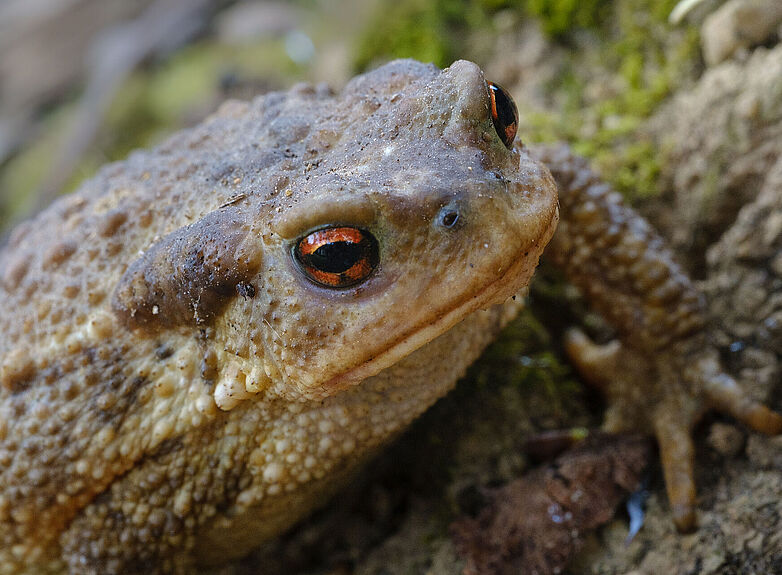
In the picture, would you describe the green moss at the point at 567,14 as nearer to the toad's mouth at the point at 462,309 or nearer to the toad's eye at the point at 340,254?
the toad's mouth at the point at 462,309

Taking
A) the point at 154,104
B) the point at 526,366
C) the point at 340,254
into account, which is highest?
the point at 154,104

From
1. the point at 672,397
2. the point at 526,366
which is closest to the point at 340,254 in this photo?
the point at 526,366

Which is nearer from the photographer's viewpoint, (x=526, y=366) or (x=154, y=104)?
(x=526, y=366)

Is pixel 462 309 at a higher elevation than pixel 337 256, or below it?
below

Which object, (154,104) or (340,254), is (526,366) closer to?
(340,254)

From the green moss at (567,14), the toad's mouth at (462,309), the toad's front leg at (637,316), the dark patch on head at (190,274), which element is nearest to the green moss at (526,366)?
the toad's front leg at (637,316)

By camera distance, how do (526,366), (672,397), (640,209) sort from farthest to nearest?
(640,209) → (526,366) → (672,397)
